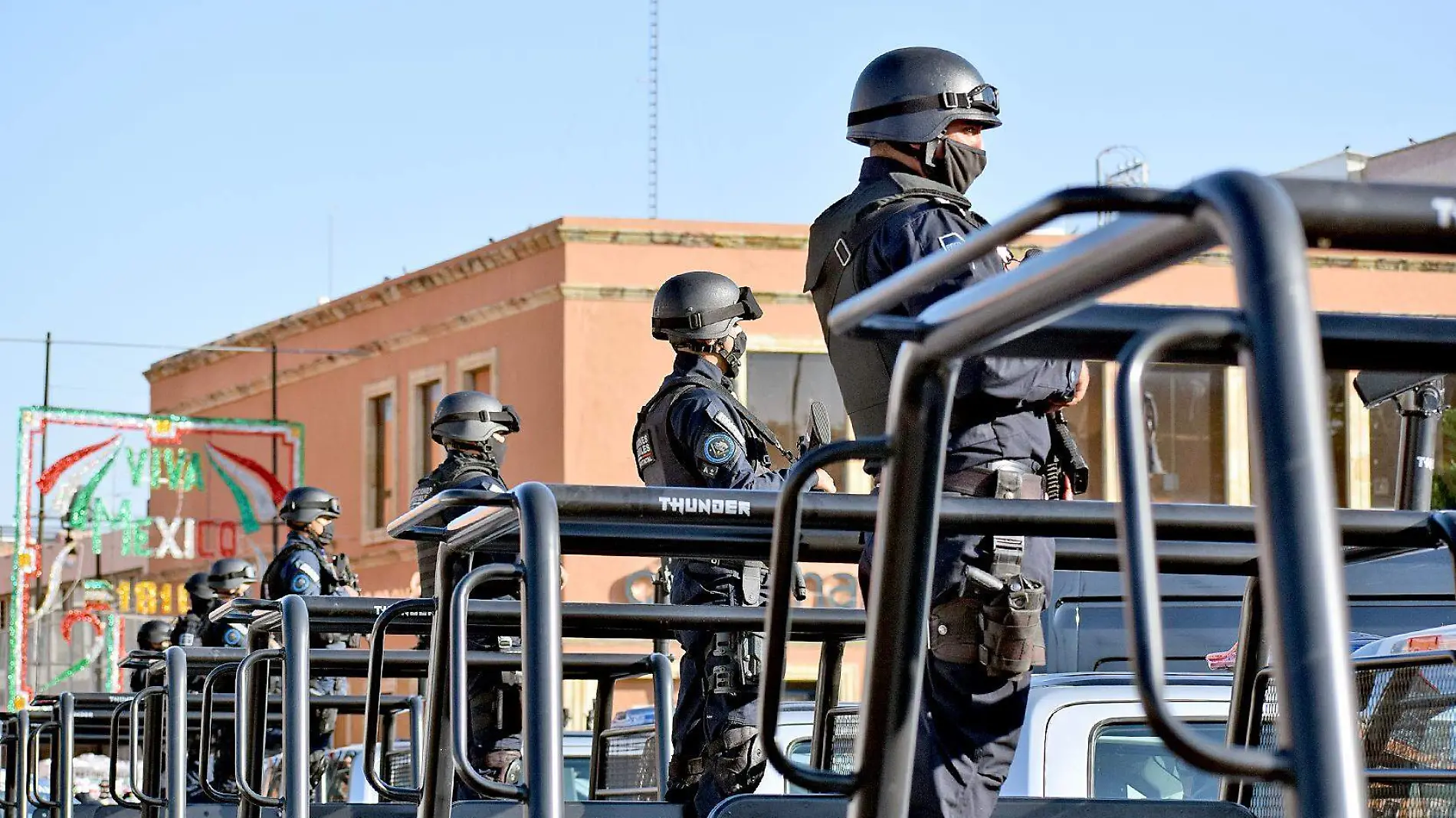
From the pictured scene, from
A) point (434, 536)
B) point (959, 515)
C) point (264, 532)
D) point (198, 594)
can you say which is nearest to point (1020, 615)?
point (959, 515)

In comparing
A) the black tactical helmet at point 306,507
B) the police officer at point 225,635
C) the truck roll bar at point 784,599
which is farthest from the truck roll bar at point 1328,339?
the black tactical helmet at point 306,507

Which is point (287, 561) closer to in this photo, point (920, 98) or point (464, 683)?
point (920, 98)

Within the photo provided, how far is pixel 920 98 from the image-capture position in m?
4.38

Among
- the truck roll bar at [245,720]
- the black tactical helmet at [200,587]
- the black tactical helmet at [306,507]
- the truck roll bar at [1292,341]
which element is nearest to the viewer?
the truck roll bar at [1292,341]

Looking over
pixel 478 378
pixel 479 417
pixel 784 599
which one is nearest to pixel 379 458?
pixel 478 378

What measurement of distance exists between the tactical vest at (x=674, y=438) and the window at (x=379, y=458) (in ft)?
84.4

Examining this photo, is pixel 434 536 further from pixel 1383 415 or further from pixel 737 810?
pixel 1383 415

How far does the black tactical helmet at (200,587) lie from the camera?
13836mm

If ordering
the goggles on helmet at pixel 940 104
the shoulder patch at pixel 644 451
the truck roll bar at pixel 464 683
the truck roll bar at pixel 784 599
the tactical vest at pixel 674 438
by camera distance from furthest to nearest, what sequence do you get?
the shoulder patch at pixel 644 451 < the tactical vest at pixel 674 438 < the goggles on helmet at pixel 940 104 < the truck roll bar at pixel 464 683 < the truck roll bar at pixel 784 599

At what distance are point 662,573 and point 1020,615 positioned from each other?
504cm

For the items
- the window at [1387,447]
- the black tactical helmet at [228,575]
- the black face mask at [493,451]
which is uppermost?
the window at [1387,447]

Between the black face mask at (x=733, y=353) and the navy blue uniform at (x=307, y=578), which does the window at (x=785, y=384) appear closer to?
the navy blue uniform at (x=307, y=578)

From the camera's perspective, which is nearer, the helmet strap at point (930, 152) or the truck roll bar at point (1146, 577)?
the truck roll bar at point (1146, 577)

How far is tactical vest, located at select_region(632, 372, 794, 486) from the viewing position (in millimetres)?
6102
